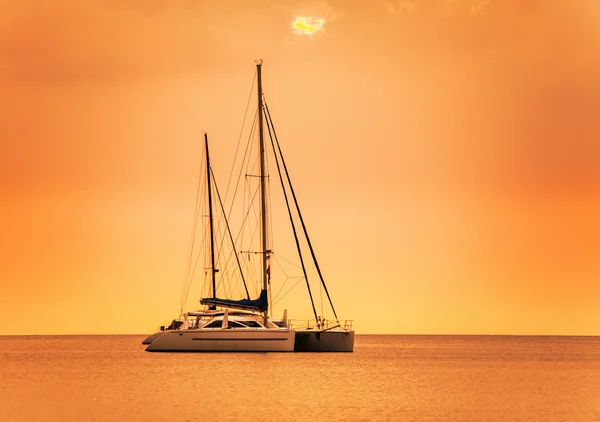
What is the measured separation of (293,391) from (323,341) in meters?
22.0

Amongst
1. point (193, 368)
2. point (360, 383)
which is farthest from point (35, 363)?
point (360, 383)

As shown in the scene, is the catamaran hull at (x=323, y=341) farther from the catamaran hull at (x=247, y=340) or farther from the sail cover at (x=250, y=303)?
the sail cover at (x=250, y=303)

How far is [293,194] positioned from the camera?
9644 centimetres

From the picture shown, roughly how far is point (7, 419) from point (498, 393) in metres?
33.3

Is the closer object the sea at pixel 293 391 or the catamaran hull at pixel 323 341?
the sea at pixel 293 391

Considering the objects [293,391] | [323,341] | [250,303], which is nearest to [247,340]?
[250,303]

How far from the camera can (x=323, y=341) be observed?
319 ft

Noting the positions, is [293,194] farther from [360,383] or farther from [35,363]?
[35,363]

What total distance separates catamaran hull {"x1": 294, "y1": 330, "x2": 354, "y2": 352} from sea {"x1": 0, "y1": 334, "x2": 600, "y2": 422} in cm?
193

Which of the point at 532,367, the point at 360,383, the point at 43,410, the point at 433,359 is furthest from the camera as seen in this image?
the point at 433,359

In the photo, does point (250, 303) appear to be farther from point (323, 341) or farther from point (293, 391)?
point (293, 391)

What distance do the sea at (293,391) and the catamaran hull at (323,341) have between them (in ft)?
6.32

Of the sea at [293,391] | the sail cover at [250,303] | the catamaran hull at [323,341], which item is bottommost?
the sea at [293,391]

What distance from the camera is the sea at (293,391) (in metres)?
62.2
